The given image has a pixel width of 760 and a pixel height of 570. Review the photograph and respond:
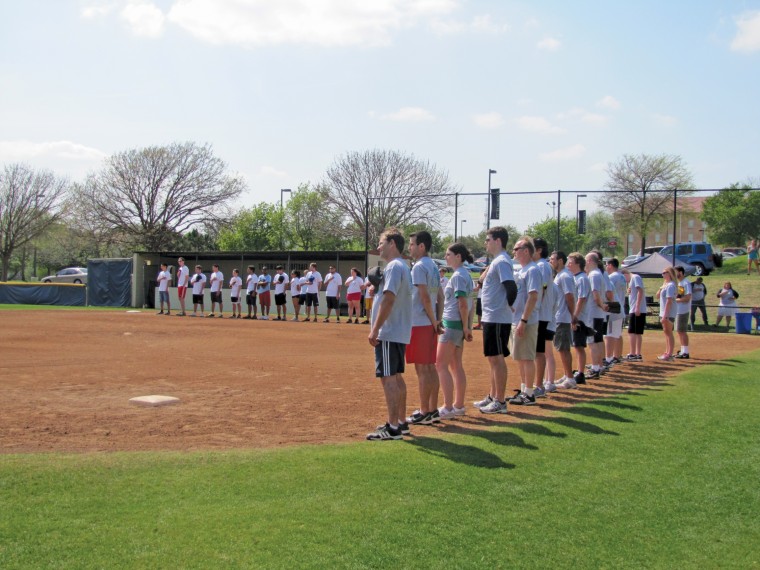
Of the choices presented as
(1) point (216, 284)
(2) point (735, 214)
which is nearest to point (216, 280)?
(1) point (216, 284)

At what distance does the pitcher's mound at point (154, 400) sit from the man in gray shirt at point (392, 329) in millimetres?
3258

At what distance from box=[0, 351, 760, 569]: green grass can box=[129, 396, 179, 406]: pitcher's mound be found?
2.86m

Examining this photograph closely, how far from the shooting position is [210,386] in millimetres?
10391

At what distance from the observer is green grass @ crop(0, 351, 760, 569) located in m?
4.09

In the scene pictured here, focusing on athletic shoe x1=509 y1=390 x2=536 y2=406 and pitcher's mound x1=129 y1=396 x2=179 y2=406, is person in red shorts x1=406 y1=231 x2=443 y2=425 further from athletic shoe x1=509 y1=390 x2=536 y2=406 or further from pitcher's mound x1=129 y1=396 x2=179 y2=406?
pitcher's mound x1=129 y1=396 x2=179 y2=406

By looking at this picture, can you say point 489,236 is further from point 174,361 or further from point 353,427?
point 174,361

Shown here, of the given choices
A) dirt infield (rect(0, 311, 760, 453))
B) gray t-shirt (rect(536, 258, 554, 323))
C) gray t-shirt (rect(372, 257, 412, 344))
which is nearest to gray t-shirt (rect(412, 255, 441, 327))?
gray t-shirt (rect(372, 257, 412, 344))

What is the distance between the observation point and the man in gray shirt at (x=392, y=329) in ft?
21.6

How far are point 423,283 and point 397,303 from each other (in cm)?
70

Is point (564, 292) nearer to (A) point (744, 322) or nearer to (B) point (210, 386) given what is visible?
(B) point (210, 386)

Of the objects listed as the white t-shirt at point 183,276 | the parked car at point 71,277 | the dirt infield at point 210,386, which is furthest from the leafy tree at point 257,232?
the dirt infield at point 210,386

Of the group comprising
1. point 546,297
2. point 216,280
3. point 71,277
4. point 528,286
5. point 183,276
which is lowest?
point 546,297

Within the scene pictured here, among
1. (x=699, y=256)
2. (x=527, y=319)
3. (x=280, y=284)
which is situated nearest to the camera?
(x=527, y=319)

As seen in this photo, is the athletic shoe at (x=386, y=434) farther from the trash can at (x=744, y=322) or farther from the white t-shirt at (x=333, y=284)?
the white t-shirt at (x=333, y=284)
